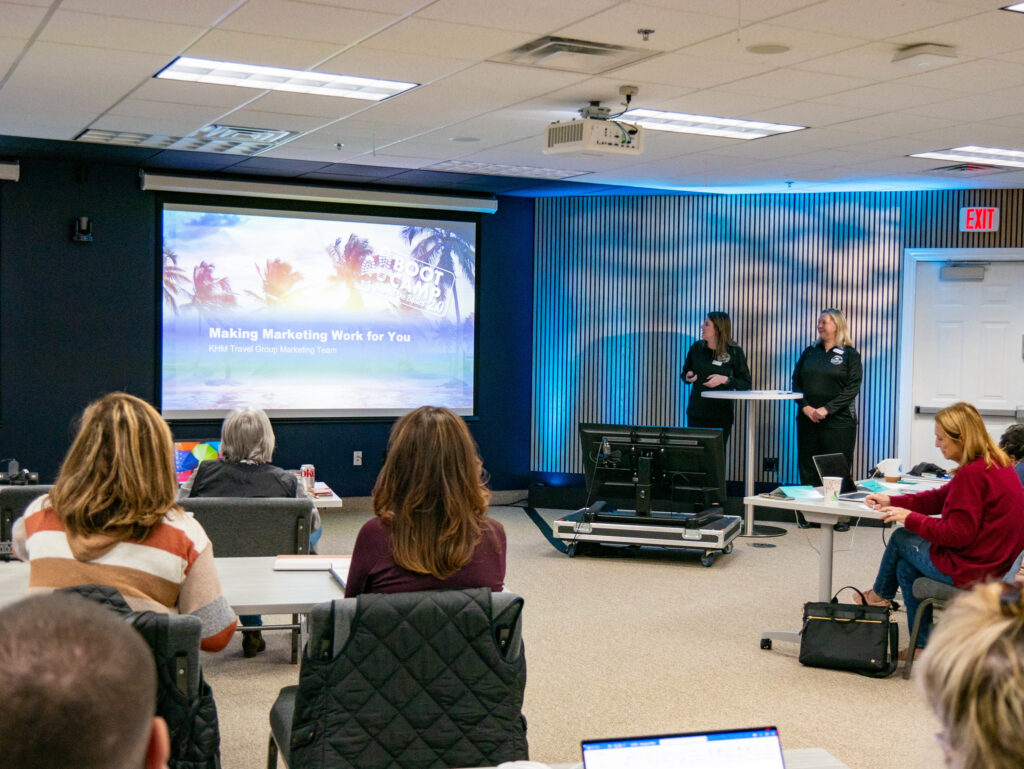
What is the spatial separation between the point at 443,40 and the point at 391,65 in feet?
1.85

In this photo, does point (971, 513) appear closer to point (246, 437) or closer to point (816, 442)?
point (246, 437)

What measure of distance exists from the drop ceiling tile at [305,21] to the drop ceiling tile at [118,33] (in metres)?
0.26

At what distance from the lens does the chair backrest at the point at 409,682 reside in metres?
2.47

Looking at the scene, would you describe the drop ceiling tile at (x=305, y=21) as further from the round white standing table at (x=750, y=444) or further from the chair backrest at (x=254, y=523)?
the round white standing table at (x=750, y=444)

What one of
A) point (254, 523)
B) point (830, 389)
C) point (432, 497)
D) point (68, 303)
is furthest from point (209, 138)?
point (830, 389)

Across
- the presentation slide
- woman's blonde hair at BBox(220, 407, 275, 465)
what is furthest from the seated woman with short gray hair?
the presentation slide

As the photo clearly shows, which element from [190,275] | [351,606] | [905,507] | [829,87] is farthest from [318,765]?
[190,275]

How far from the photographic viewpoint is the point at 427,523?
2.75m

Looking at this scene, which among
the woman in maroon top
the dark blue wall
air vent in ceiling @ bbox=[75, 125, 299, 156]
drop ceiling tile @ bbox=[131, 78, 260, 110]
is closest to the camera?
the woman in maroon top

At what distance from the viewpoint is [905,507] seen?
17.3 feet

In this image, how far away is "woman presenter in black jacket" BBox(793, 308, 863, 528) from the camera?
898 centimetres

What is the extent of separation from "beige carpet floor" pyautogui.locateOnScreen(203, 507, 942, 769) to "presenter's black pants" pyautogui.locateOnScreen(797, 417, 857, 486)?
167 centimetres

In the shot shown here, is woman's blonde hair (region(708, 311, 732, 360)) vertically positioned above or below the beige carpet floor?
above

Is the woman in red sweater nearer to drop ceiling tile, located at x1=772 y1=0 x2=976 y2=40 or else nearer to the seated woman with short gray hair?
drop ceiling tile, located at x1=772 y1=0 x2=976 y2=40
